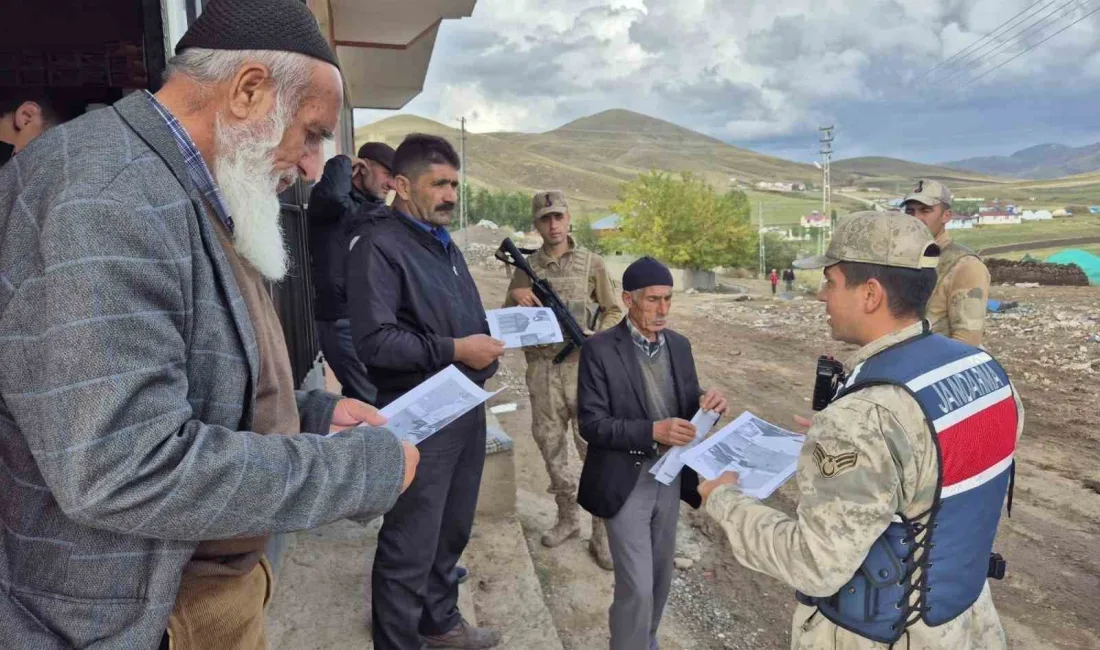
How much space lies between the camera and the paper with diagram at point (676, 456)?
2.86 m

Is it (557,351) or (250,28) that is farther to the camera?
(557,351)

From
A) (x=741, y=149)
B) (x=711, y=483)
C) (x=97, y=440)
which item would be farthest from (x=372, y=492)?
(x=741, y=149)

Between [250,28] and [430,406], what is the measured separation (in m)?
1.23

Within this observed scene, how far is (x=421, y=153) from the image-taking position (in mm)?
2898

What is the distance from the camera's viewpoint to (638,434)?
297cm

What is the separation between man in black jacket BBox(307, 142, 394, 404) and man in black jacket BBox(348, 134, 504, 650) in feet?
4.85

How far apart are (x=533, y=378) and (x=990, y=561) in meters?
3.14

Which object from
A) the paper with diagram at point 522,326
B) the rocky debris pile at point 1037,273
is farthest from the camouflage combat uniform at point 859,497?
the rocky debris pile at point 1037,273

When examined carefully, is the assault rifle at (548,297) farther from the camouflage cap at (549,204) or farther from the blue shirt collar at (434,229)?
the blue shirt collar at (434,229)

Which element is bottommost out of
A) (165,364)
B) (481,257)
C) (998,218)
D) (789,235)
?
(481,257)

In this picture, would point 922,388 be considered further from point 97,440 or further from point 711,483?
point 97,440

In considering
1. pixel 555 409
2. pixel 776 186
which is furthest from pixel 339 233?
pixel 776 186

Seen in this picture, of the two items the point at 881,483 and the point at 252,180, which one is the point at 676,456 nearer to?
the point at 881,483

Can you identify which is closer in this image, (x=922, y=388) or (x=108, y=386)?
(x=108, y=386)
